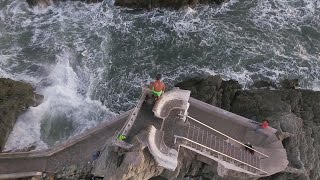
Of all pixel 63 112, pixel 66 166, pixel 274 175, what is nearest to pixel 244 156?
pixel 274 175

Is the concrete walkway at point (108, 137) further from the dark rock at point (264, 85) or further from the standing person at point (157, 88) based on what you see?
the dark rock at point (264, 85)

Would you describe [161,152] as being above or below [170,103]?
below

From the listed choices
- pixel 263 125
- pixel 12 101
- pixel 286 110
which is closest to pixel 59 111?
pixel 12 101

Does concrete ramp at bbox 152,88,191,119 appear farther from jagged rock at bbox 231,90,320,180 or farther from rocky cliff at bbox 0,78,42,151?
rocky cliff at bbox 0,78,42,151

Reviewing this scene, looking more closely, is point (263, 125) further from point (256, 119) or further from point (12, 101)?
point (12, 101)

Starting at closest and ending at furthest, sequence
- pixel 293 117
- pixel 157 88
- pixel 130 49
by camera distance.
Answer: pixel 157 88 → pixel 293 117 → pixel 130 49

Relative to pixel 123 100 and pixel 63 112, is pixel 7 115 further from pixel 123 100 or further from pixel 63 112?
pixel 123 100
